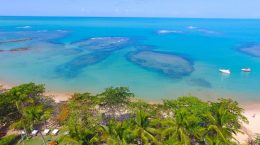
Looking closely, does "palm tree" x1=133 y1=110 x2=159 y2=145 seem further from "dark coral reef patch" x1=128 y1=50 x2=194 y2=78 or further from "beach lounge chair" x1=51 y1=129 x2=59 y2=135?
"dark coral reef patch" x1=128 y1=50 x2=194 y2=78

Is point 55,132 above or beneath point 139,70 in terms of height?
above

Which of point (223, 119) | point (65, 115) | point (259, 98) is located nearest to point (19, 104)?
point (65, 115)

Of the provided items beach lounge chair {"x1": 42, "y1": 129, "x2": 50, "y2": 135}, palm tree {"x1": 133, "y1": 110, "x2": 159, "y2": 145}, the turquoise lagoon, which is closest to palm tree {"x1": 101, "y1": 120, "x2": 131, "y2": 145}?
palm tree {"x1": 133, "y1": 110, "x2": 159, "y2": 145}

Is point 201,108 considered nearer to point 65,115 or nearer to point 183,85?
point 65,115

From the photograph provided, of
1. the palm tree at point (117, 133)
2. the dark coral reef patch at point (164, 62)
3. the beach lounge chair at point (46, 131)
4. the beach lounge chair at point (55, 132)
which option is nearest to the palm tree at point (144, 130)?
the palm tree at point (117, 133)

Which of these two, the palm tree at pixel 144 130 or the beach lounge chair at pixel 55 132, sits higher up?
the palm tree at pixel 144 130

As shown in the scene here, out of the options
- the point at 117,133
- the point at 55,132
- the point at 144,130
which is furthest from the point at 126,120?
the point at 55,132

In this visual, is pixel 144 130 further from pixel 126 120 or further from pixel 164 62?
pixel 164 62

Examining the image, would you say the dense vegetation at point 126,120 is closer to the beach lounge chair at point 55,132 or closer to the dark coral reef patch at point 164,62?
the beach lounge chair at point 55,132

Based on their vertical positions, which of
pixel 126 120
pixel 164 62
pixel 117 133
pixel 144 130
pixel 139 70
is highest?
pixel 117 133
